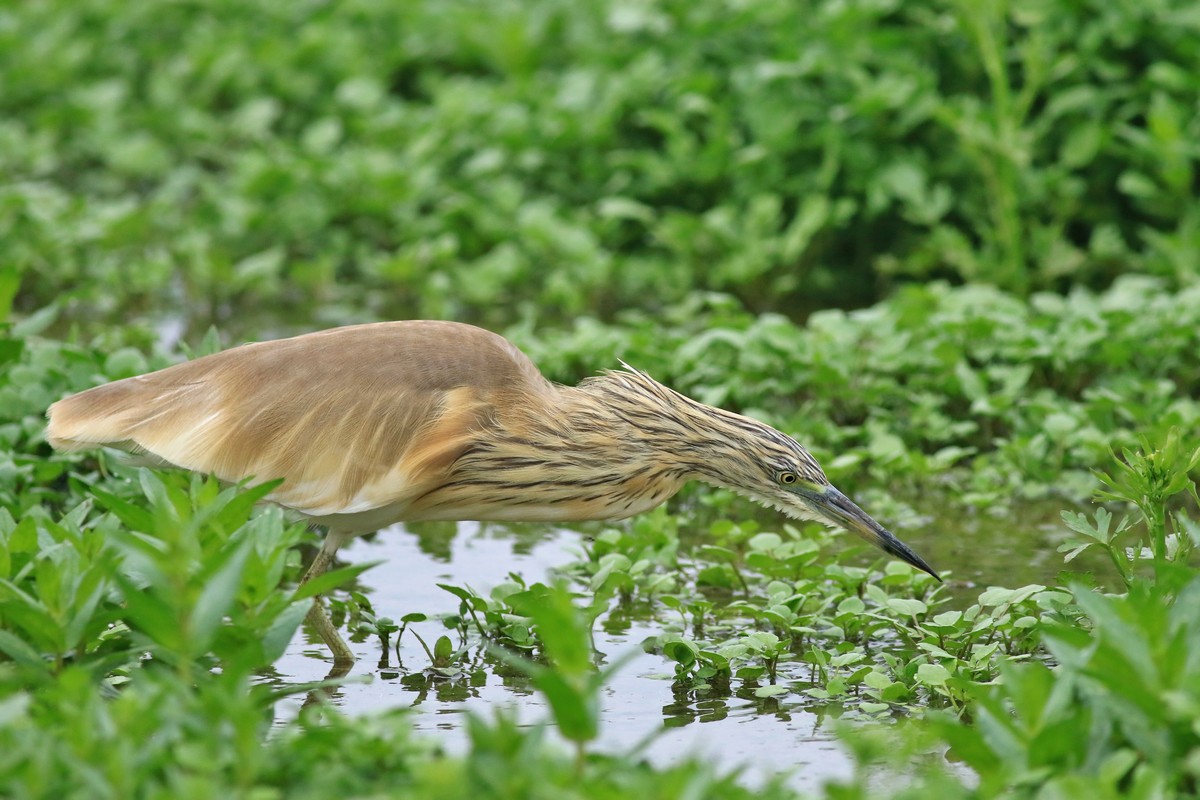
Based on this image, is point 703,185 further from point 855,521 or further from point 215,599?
point 215,599

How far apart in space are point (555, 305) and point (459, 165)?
1238 millimetres

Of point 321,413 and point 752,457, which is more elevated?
point 321,413

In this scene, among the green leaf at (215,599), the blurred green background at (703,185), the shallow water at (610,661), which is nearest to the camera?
the green leaf at (215,599)

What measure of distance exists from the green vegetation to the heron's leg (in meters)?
0.09

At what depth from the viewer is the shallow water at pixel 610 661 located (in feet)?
13.2

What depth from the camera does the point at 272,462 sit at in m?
4.53

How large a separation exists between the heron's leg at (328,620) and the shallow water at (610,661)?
0.05m

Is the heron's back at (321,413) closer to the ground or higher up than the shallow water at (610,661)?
higher up

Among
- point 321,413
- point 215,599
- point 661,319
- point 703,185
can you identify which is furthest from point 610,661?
point 703,185

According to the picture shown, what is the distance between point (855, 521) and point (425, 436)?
123 cm

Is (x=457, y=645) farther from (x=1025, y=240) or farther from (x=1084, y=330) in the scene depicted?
(x=1025, y=240)

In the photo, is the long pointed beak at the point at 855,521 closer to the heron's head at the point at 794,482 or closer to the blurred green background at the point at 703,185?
the heron's head at the point at 794,482

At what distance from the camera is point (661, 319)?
7844 mm

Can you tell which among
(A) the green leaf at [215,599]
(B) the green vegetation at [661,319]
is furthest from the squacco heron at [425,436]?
(A) the green leaf at [215,599]
